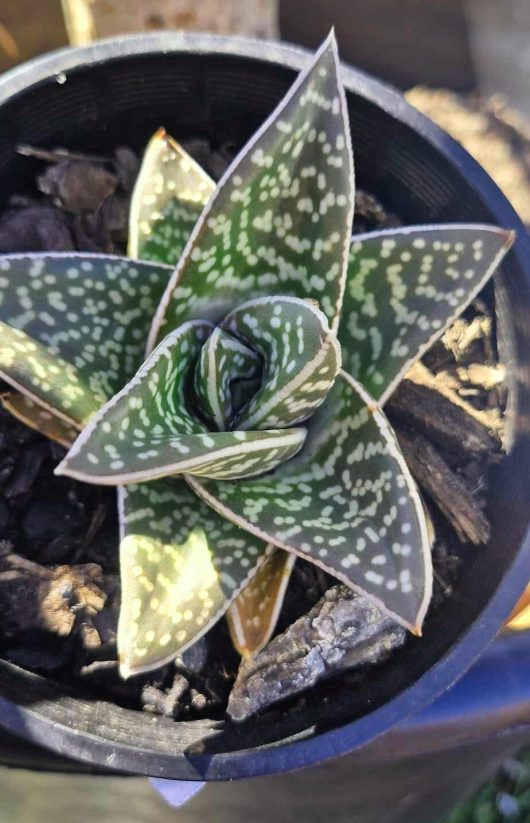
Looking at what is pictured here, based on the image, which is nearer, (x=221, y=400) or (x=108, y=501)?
(x=221, y=400)

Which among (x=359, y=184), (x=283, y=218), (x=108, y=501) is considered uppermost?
(x=359, y=184)

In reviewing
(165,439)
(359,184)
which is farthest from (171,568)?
(359,184)

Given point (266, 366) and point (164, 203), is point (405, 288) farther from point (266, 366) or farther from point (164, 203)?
point (164, 203)

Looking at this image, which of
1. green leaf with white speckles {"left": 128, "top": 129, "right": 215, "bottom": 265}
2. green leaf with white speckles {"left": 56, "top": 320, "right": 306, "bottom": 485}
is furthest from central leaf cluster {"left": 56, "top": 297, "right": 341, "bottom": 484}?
green leaf with white speckles {"left": 128, "top": 129, "right": 215, "bottom": 265}

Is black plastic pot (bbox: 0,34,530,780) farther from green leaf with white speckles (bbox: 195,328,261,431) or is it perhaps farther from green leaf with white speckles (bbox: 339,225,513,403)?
green leaf with white speckles (bbox: 195,328,261,431)

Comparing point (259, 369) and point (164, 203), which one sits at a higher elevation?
point (164, 203)

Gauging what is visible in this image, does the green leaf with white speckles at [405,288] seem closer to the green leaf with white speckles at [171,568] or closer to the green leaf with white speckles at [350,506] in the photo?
the green leaf with white speckles at [350,506]

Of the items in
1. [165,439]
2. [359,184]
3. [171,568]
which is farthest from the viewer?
[359,184]

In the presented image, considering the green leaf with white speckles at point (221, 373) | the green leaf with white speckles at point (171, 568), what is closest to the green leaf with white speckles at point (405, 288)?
the green leaf with white speckles at point (221, 373)
